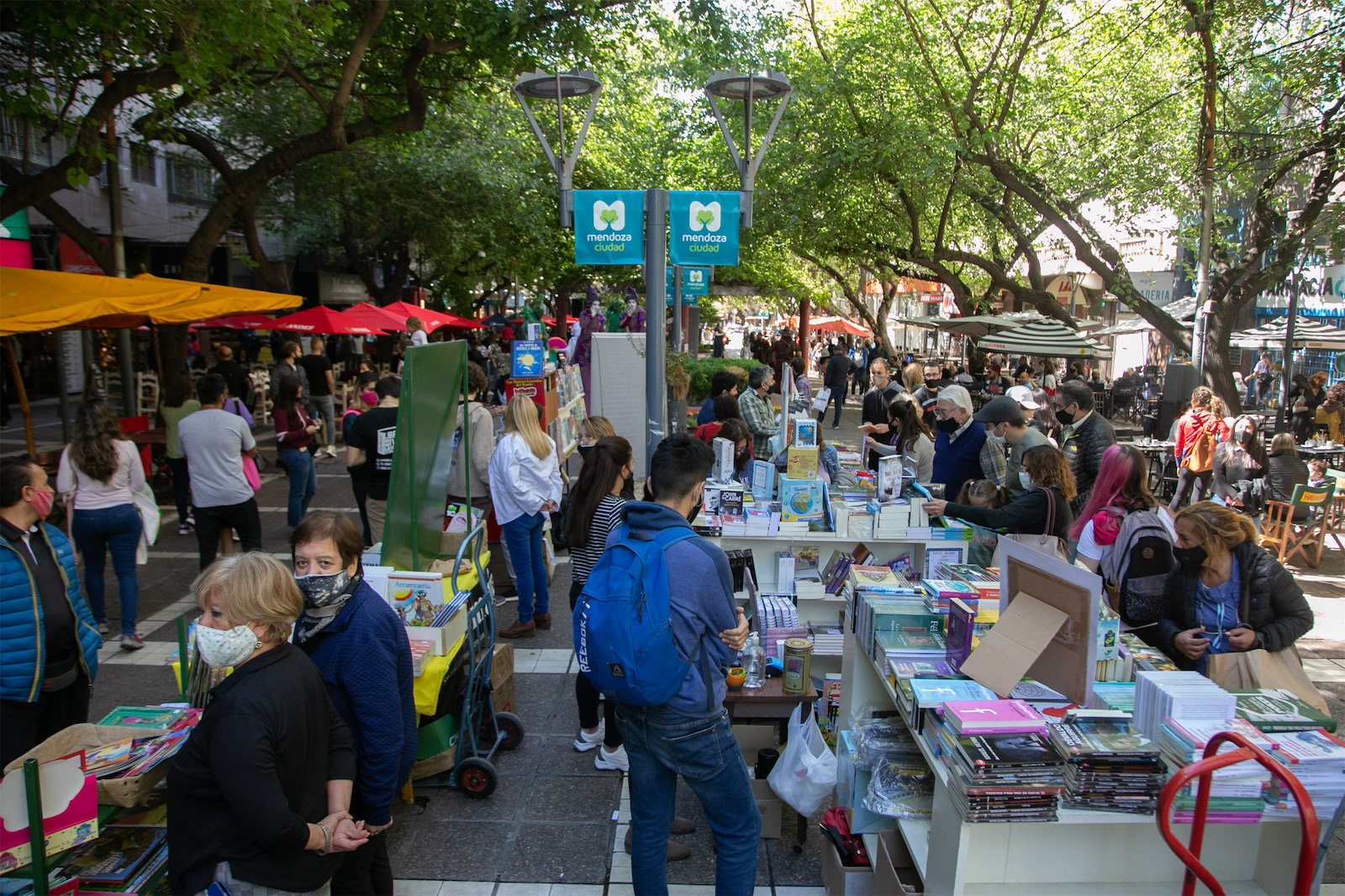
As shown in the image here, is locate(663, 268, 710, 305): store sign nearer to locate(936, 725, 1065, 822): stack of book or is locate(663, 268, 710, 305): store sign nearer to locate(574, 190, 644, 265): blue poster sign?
locate(574, 190, 644, 265): blue poster sign

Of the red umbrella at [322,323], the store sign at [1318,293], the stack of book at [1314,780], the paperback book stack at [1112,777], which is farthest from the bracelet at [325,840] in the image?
the store sign at [1318,293]

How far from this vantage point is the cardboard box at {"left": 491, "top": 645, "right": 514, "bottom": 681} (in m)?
4.92

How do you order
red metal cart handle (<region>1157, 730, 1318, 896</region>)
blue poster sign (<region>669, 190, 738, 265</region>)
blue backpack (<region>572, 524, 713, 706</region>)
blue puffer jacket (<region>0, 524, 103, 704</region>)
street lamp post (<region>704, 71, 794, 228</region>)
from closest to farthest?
red metal cart handle (<region>1157, 730, 1318, 896</region>), blue backpack (<region>572, 524, 713, 706</region>), blue puffer jacket (<region>0, 524, 103, 704</region>), street lamp post (<region>704, 71, 794, 228</region>), blue poster sign (<region>669, 190, 738, 265</region>)

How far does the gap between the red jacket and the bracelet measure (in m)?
9.31

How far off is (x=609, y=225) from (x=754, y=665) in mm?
4061

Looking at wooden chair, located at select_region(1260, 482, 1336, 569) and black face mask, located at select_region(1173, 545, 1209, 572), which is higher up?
black face mask, located at select_region(1173, 545, 1209, 572)

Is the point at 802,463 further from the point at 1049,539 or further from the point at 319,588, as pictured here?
the point at 319,588

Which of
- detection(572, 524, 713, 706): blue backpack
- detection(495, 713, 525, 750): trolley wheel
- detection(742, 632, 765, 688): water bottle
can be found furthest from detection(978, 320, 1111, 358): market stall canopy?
detection(572, 524, 713, 706): blue backpack

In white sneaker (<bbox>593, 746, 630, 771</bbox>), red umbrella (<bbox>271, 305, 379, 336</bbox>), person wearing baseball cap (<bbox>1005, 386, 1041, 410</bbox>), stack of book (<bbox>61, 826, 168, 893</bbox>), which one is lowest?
white sneaker (<bbox>593, 746, 630, 771</bbox>)

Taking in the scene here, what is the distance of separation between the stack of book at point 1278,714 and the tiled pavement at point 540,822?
808mm

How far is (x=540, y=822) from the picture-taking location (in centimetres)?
416

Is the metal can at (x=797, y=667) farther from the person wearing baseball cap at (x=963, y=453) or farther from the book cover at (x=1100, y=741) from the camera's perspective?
the person wearing baseball cap at (x=963, y=453)

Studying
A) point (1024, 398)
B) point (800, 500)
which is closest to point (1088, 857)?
point (800, 500)

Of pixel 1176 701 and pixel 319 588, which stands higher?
pixel 319 588
